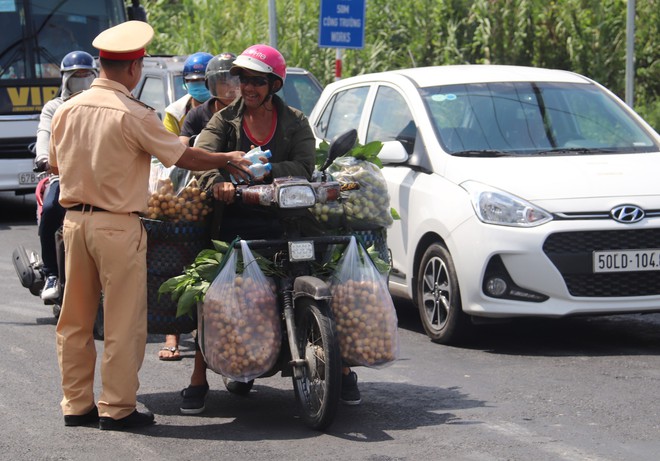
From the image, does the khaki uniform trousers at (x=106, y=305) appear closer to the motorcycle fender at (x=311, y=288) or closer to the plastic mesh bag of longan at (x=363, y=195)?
the motorcycle fender at (x=311, y=288)

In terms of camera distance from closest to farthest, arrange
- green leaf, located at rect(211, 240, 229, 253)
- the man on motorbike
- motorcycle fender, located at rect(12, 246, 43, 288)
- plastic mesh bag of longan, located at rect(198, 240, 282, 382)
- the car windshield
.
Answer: plastic mesh bag of longan, located at rect(198, 240, 282, 382), green leaf, located at rect(211, 240, 229, 253), the man on motorbike, the car windshield, motorcycle fender, located at rect(12, 246, 43, 288)

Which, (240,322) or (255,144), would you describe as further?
(255,144)

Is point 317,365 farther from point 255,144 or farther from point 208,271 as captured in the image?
point 255,144

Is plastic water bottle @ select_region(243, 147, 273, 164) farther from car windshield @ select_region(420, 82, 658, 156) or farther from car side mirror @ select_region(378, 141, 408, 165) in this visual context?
car windshield @ select_region(420, 82, 658, 156)

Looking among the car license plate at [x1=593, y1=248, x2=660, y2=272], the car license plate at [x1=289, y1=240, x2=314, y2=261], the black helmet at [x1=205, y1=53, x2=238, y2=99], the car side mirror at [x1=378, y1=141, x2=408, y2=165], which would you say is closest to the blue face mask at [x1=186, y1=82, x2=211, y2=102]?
the black helmet at [x1=205, y1=53, x2=238, y2=99]

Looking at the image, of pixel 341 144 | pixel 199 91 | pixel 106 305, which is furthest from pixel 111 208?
pixel 199 91

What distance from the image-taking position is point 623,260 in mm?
8516

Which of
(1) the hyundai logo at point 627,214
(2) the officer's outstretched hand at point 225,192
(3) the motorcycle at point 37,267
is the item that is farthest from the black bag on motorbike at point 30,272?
(1) the hyundai logo at point 627,214

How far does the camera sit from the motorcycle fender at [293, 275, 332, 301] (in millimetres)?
6508

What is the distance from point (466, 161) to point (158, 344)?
2.49 m

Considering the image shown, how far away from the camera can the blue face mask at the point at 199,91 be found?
9250 millimetres

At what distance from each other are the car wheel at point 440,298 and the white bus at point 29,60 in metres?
9.22

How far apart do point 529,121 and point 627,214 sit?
1.47 m

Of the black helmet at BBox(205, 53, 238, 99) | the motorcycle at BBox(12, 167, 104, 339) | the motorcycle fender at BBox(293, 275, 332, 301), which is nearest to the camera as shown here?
the motorcycle fender at BBox(293, 275, 332, 301)
